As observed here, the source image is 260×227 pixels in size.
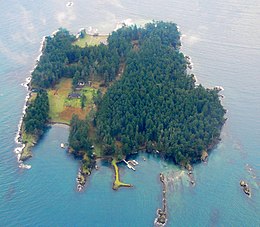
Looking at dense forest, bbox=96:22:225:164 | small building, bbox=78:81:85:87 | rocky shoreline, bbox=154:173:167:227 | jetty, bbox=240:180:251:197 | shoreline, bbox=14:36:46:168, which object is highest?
dense forest, bbox=96:22:225:164

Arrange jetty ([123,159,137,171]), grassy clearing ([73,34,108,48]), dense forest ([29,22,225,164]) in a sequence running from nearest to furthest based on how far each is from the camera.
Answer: jetty ([123,159,137,171]) < dense forest ([29,22,225,164]) < grassy clearing ([73,34,108,48])

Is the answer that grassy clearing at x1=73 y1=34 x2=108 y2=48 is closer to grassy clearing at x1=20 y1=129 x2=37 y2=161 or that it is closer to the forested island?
the forested island

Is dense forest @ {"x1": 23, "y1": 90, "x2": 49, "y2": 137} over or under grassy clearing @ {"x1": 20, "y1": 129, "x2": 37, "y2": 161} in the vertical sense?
over

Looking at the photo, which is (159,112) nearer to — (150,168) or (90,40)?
(150,168)

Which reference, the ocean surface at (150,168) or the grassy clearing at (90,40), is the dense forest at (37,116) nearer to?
the ocean surface at (150,168)

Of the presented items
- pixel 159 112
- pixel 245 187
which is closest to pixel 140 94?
pixel 159 112

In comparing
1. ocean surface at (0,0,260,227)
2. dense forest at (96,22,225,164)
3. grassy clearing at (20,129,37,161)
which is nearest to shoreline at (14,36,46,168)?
grassy clearing at (20,129,37,161)

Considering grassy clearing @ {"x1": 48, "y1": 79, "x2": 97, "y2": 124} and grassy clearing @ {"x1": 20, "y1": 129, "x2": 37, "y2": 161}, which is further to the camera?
grassy clearing @ {"x1": 48, "y1": 79, "x2": 97, "y2": 124}

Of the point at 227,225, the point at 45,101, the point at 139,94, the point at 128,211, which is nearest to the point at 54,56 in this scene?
the point at 45,101
